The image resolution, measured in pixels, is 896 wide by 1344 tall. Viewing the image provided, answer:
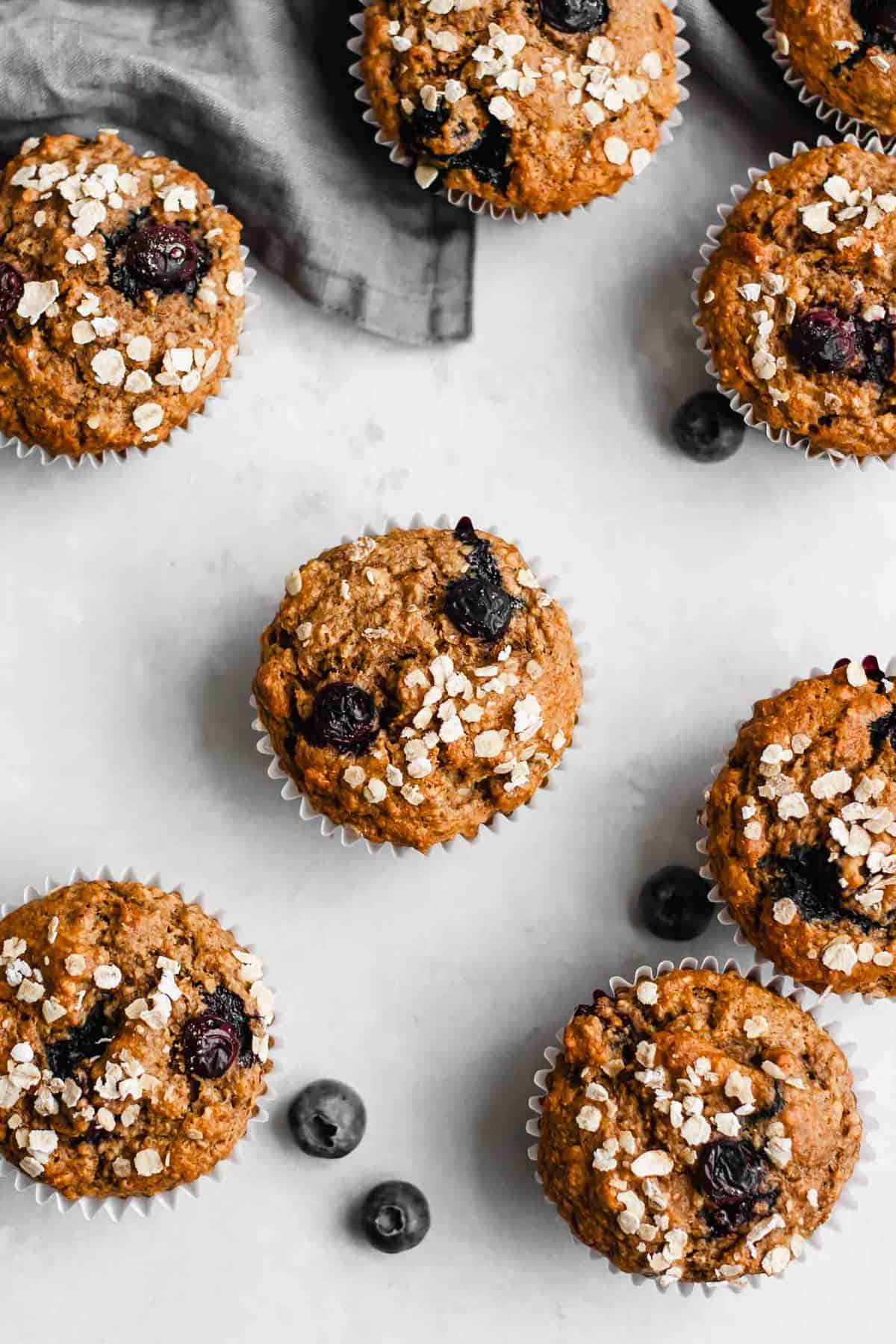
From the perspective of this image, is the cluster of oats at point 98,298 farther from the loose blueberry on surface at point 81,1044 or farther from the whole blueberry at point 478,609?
the loose blueberry on surface at point 81,1044

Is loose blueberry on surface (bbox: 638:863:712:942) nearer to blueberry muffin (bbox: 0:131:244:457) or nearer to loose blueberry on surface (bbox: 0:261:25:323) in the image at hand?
blueberry muffin (bbox: 0:131:244:457)

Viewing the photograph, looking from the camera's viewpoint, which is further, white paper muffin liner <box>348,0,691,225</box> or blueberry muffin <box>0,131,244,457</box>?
white paper muffin liner <box>348,0,691,225</box>

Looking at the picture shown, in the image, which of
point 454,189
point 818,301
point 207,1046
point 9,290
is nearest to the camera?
point 207,1046

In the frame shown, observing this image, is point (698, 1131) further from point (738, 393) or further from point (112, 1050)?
point (738, 393)

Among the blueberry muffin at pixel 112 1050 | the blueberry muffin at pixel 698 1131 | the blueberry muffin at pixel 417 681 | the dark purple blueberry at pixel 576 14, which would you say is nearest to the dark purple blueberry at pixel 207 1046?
the blueberry muffin at pixel 112 1050

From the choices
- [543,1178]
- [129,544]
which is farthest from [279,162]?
[543,1178]

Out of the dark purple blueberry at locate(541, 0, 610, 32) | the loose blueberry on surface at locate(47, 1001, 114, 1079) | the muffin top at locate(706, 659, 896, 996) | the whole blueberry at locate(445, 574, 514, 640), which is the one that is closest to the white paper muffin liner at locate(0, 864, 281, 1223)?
the loose blueberry on surface at locate(47, 1001, 114, 1079)

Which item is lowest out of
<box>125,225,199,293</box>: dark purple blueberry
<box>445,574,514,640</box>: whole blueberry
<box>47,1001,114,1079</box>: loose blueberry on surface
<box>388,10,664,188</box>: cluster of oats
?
<box>47,1001,114,1079</box>: loose blueberry on surface

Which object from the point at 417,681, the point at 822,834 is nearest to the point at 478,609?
the point at 417,681
